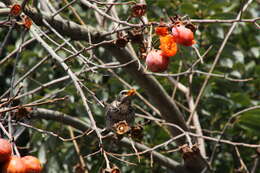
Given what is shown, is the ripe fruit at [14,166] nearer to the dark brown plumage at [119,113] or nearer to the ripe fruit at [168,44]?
the dark brown plumage at [119,113]

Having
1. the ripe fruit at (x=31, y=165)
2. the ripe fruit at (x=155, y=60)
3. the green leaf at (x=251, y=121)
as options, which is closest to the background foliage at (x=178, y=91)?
the green leaf at (x=251, y=121)

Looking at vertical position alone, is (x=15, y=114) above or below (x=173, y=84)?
above

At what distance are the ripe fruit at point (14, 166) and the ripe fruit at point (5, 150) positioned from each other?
0.05ft

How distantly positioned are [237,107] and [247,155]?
1.09ft

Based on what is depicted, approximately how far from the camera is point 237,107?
351cm

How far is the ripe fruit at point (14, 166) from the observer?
151 cm

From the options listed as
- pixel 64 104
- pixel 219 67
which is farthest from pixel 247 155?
pixel 64 104

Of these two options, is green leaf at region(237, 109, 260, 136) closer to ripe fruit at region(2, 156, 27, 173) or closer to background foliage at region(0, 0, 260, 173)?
background foliage at region(0, 0, 260, 173)

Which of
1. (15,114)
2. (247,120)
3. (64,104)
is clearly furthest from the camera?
(64,104)

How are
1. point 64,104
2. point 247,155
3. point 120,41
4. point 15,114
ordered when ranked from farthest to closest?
point 247,155
point 64,104
point 120,41
point 15,114

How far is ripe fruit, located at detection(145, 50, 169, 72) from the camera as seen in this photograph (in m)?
1.84

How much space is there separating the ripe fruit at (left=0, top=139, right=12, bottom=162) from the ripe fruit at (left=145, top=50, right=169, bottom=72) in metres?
Result: 0.56

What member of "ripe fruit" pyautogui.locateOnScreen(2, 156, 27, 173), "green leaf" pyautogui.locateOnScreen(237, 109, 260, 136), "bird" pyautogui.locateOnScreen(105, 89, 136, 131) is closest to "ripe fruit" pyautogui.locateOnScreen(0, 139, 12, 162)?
"ripe fruit" pyautogui.locateOnScreen(2, 156, 27, 173)

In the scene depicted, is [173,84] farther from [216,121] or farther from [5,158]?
[5,158]
